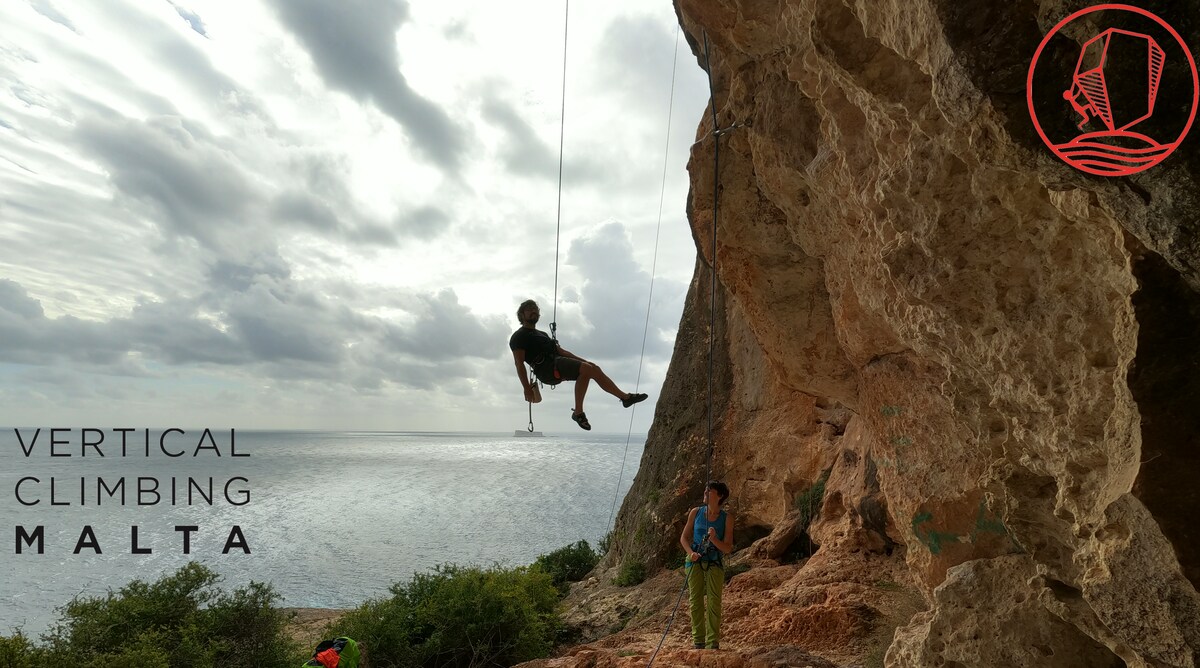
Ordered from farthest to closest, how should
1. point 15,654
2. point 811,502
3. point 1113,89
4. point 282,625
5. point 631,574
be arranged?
point 631,574 → point 282,625 → point 811,502 → point 15,654 → point 1113,89

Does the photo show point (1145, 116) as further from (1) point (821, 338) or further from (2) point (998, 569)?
(1) point (821, 338)

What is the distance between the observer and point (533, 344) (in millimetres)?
8945

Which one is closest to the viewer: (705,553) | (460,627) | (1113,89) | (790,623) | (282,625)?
(1113,89)

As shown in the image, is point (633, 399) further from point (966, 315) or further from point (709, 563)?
point (966, 315)

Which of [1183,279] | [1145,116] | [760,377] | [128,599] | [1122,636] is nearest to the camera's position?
[1145,116]

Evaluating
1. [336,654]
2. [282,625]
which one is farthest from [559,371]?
[282,625]

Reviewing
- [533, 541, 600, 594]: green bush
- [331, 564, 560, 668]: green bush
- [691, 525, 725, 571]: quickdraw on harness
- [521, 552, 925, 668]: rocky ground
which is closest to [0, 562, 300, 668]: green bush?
[331, 564, 560, 668]: green bush

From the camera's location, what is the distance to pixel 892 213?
4555mm

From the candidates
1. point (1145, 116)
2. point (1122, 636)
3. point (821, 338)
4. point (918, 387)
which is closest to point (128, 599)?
point (821, 338)

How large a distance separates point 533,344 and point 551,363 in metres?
0.37

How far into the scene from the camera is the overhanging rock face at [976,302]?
285 centimetres

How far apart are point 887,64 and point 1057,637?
401 centimetres

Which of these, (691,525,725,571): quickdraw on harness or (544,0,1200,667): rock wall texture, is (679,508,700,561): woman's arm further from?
(544,0,1200,667): rock wall texture

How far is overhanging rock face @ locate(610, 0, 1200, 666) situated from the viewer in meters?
2.85
